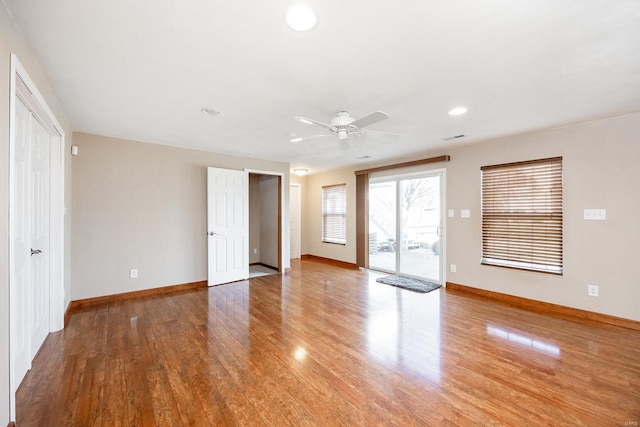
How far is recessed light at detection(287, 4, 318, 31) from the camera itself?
149cm

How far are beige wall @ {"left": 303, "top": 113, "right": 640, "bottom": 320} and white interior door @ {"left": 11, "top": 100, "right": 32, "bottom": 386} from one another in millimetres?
5304

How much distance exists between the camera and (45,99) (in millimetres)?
2318

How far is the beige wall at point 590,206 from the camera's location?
3.07 metres

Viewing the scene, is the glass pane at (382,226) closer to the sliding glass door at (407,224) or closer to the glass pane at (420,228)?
the sliding glass door at (407,224)

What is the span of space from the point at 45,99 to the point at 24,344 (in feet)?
6.70

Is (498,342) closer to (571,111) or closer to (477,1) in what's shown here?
(571,111)

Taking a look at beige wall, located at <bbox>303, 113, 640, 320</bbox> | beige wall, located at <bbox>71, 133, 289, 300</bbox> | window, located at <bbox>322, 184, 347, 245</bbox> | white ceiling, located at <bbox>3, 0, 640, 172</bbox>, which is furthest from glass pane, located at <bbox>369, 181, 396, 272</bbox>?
beige wall, located at <bbox>71, 133, 289, 300</bbox>

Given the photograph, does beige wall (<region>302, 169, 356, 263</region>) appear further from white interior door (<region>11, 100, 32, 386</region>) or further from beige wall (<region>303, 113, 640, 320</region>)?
white interior door (<region>11, 100, 32, 386</region>)

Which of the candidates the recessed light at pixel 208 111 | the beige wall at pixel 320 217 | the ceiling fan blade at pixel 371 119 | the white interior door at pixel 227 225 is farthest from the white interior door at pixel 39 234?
the beige wall at pixel 320 217

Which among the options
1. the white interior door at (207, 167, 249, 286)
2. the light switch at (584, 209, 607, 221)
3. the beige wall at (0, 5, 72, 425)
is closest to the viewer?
the beige wall at (0, 5, 72, 425)

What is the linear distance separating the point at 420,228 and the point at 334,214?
2.43 m

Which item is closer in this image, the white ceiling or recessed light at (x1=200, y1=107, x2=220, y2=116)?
the white ceiling

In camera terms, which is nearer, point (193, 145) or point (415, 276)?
point (193, 145)

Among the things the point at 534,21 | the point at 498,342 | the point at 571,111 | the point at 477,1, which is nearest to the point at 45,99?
the point at 477,1
